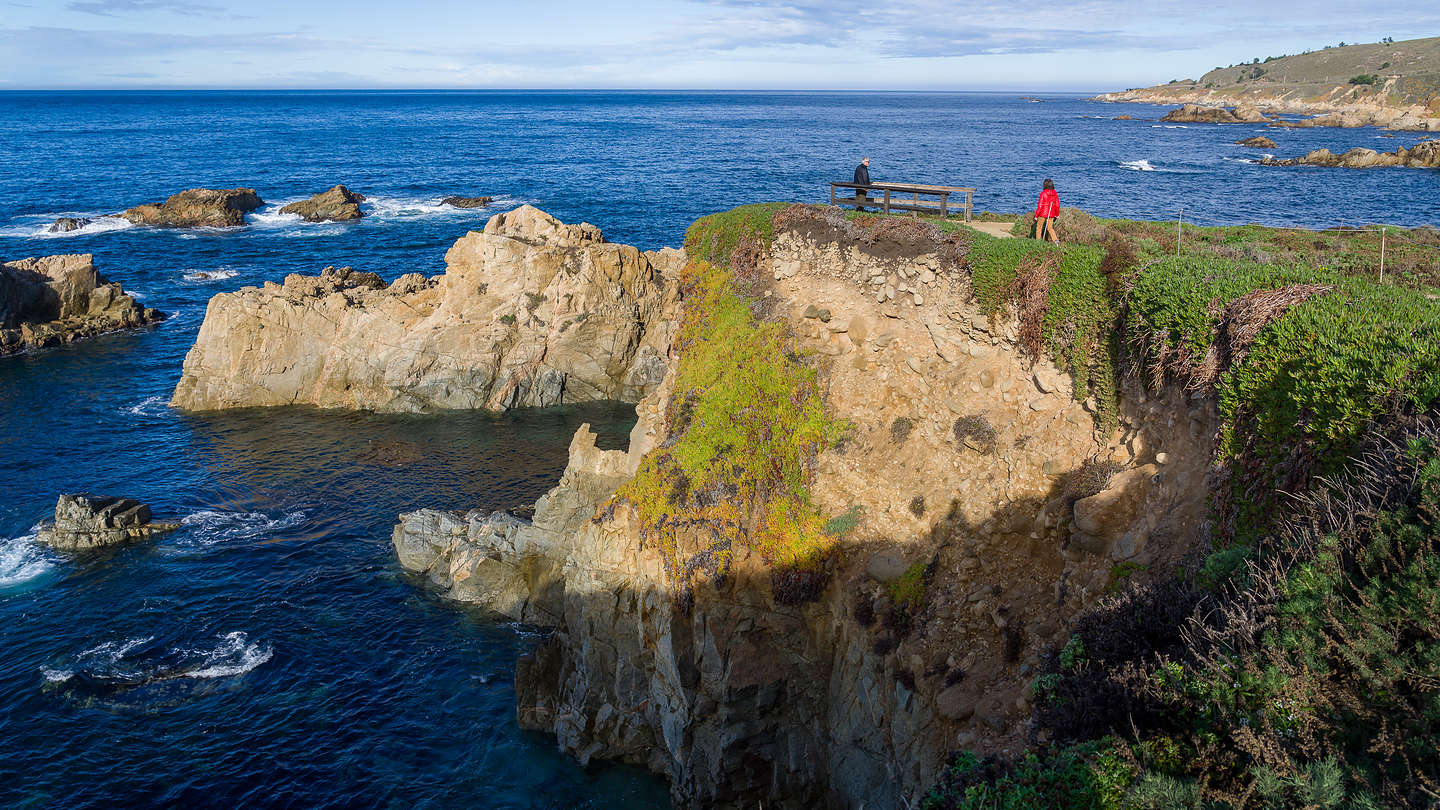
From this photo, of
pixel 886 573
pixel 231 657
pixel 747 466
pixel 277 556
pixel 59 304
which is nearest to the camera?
pixel 886 573

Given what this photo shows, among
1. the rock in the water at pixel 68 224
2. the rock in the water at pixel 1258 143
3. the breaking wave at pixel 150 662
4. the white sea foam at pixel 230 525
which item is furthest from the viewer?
the rock in the water at pixel 1258 143

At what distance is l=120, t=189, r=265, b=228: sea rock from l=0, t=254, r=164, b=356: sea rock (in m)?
29.6

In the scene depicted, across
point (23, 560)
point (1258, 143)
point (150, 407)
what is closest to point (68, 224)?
point (150, 407)

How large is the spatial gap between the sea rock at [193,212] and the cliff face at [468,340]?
48.0 m

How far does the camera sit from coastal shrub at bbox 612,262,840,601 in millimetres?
21062

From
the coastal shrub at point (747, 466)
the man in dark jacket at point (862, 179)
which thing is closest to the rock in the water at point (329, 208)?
the man in dark jacket at point (862, 179)

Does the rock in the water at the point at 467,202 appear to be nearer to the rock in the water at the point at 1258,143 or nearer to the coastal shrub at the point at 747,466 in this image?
the coastal shrub at the point at 747,466

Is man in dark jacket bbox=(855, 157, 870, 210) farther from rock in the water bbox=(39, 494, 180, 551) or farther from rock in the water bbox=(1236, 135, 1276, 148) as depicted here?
rock in the water bbox=(1236, 135, 1276, 148)

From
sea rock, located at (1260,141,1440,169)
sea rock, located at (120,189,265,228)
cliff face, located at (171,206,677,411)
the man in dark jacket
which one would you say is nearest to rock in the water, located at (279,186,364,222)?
sea rock, located at (120,189,265,228)

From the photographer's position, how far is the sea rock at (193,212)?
86.6 meters

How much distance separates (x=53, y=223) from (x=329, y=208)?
2545 cm

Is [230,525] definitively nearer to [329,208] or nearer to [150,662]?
[150,662]

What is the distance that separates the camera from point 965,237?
2362 centimetres

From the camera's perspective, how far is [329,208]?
90062mm
